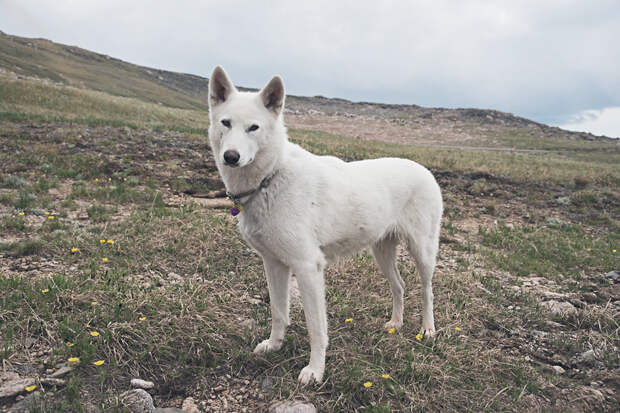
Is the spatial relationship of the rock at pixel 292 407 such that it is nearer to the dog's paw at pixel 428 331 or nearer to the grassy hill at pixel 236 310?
the grassy hill at pixel 236 310

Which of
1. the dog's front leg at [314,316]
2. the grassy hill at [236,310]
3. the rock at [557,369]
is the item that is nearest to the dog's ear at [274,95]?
the dog's front leg at [314,316]

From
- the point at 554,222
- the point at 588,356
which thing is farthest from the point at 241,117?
the point at 554,222

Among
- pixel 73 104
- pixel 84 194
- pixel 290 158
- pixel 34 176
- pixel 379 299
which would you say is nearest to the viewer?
pixel 290 158

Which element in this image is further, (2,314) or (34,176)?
(34,176)

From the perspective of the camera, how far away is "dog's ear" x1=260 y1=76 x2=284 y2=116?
11.2 ft

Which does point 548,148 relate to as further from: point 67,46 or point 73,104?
point 67,46

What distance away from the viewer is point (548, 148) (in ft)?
133

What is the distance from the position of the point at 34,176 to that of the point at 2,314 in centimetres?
623

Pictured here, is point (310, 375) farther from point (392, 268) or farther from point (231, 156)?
point (231, 156)

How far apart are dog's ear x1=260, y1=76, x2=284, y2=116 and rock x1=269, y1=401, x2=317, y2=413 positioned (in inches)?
99.7

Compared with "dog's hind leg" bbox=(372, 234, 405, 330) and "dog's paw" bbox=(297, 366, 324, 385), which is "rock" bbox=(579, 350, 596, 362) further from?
"dog's paw" bbox=(297, 366, 324, 385)

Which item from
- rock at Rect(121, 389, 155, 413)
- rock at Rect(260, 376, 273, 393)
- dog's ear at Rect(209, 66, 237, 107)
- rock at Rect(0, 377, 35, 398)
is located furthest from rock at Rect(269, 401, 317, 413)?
dog's ear at Rect(209, 66, 237, 107)

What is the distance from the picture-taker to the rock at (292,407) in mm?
3102

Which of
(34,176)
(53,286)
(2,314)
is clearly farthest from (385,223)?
(34,176)
